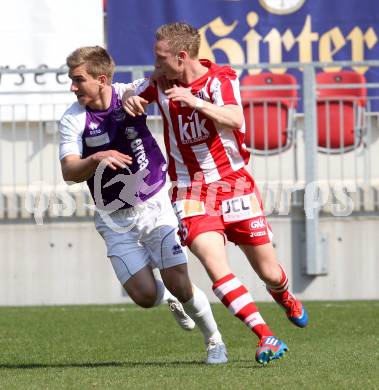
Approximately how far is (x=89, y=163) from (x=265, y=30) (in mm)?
7418

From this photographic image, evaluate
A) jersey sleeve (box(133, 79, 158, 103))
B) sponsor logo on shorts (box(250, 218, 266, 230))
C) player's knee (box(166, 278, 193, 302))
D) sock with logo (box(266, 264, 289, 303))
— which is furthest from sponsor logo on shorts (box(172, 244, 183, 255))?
→ jersey sleeve (box(133, 79, 158, 103))

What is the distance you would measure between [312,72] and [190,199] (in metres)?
5.79

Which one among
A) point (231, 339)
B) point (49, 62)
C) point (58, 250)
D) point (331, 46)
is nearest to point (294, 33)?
point (331, 46)

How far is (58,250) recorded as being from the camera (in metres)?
13.1

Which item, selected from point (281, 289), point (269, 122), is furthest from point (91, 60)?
point (269, 122)

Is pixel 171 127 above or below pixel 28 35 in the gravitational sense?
below

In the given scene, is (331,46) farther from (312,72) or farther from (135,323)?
(135,323)

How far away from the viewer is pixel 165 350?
361 inches

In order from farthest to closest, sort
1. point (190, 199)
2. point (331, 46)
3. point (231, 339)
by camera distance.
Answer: point (331, 46)
point (231, 339)
point (190, 199)

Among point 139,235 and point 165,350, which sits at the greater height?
point 139,235

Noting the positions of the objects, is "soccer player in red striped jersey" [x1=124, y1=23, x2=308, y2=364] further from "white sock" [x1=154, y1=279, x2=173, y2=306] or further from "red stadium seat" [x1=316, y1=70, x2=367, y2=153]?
"red stadium seat" [x1=316, y1=70, x2=367, y2=153]

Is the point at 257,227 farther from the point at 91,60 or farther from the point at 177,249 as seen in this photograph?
the point at 91,60

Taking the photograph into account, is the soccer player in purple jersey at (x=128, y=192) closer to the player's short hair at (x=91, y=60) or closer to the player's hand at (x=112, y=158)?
the player's short hair at (x=91, y=60)

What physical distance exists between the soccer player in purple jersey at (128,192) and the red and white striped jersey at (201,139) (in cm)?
41
